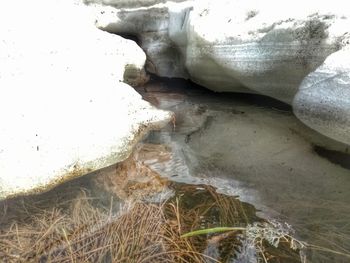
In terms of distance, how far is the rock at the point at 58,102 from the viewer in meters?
2.29

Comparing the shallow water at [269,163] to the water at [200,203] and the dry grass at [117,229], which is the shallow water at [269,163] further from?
the dry grass at [117,229]

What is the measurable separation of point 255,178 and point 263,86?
902mm

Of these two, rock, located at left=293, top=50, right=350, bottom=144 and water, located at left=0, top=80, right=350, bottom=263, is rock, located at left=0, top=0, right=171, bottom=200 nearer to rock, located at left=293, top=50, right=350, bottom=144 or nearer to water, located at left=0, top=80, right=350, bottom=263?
water, located at left=0, top=80, right=350, bottom=263

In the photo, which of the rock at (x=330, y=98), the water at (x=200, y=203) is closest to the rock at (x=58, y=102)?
the water at (x=200, y=203)

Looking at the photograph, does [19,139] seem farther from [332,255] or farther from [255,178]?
[332,255]

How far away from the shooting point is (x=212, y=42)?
3316 mm

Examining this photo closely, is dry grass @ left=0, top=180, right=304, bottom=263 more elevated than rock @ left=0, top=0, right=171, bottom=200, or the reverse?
rock @ left=0, top=0, right=171, bottom=200

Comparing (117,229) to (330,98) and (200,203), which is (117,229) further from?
(330,98)

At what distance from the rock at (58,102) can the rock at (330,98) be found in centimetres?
115

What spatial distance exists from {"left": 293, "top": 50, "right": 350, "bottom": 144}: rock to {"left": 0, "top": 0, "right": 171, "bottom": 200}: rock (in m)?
1.15

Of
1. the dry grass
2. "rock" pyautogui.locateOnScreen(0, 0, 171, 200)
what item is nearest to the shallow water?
the dry grass

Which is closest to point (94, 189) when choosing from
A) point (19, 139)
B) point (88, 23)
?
point (19, 139)

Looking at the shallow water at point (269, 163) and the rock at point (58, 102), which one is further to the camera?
the rock at point (58, 102)

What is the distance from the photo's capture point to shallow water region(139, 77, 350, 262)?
215 cm
